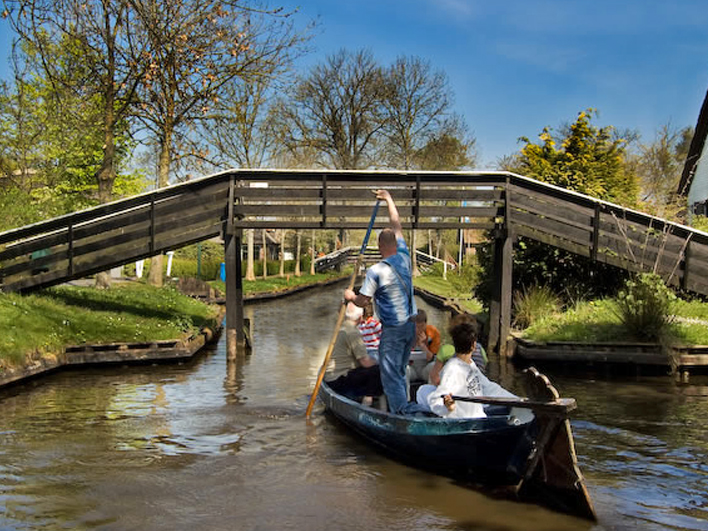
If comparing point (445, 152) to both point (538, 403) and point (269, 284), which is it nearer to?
point (269, 284)

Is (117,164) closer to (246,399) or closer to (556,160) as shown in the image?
(556,160)

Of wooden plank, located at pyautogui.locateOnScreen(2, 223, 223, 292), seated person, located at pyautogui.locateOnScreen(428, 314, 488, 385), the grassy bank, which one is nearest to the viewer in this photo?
seated person, located at pyautogui.locateOnScreen(428, 314, 488, 385)

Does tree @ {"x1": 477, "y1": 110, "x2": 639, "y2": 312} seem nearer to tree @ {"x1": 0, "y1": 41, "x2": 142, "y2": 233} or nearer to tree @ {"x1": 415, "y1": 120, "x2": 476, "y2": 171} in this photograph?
tree @ {"x1": 0, "y1": 41, "x2": 142, "y2": 233}

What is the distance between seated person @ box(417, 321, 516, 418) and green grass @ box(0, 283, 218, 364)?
8049 millimetres

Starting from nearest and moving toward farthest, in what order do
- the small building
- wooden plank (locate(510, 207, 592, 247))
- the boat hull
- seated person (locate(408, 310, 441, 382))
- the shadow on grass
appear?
1. the boat hull
2. seated person (locate(408, 310, 441, 382))
3. wooden plank (locate(510, 207, 592, 247))
4. the shadow on grass
5. the small building

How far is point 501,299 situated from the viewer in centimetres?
1625

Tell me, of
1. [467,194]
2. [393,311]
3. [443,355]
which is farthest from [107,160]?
[443,355]

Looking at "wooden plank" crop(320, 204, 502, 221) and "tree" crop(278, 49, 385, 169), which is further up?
"tree" crop(278, 49, 385, 169)

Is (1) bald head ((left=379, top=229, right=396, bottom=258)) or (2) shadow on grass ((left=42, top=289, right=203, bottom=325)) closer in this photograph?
(1) bald head ((left=379, top=229, right=396, bottom=258))

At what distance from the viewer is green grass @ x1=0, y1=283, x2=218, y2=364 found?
13.5m

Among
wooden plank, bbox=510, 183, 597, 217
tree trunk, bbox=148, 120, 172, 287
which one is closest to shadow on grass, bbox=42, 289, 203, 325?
tree trunk, bbox=148, 120, 172, 287

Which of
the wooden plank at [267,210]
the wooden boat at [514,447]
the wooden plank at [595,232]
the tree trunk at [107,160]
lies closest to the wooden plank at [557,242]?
the wooden plank at [595,232]

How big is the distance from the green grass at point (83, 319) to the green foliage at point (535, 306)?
7.71 m

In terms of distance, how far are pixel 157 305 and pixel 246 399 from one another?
858 centimetres
